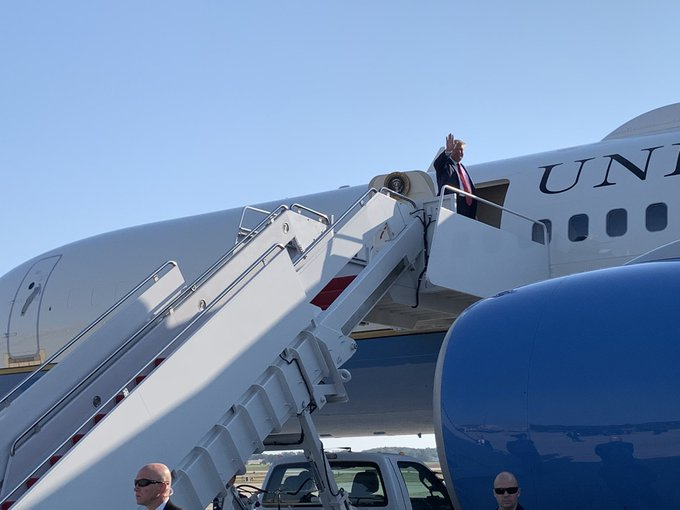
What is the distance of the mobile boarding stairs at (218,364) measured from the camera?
7352 mm

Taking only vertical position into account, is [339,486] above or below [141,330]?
below

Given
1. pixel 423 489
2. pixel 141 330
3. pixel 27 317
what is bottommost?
pixel 423 489

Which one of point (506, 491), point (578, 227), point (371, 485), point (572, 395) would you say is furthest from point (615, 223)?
point (506, 491)

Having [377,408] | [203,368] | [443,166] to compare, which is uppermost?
[443,166]

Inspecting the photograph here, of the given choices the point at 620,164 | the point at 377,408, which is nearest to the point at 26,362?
the point at 377,408

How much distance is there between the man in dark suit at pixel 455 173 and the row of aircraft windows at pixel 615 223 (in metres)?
1.39

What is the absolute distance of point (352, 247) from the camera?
995 cm

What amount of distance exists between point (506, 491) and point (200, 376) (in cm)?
285

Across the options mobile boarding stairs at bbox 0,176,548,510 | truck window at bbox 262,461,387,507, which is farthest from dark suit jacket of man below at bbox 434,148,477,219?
truck window at bbox 262,461,387,507

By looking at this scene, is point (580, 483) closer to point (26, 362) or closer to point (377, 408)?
point (377, 408)

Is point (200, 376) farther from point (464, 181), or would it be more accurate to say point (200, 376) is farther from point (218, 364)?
point (464, 181)

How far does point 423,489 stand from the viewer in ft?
32.6

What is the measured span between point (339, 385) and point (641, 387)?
3.61 metres

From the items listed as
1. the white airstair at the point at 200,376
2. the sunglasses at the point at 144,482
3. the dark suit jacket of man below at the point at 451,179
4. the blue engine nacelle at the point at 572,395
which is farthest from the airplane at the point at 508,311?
the sunglasses at the point at 144,482
